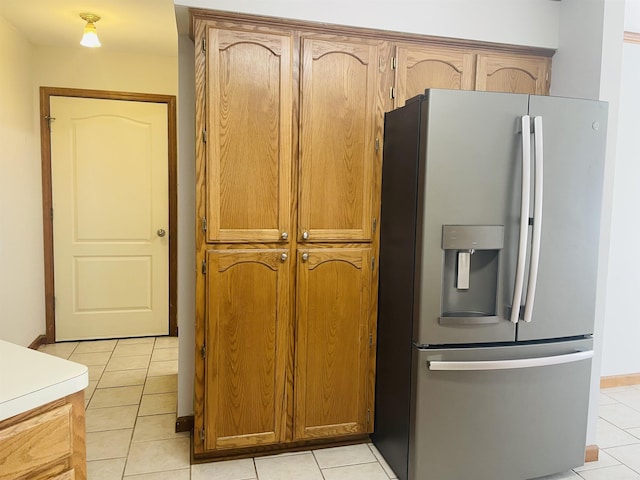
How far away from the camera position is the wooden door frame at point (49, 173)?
158 inches

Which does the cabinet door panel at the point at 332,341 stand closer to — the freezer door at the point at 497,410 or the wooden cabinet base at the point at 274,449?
the wooden cabinet base at the point at 274,449

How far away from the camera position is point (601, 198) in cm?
224

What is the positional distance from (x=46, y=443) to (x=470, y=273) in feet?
5.51

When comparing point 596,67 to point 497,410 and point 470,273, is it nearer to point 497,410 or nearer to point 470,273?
point 470,273

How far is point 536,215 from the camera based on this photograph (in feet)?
6.83

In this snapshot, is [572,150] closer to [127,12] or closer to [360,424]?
[360,424]

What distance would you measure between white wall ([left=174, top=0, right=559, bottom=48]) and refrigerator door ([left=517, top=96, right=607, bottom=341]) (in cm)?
59

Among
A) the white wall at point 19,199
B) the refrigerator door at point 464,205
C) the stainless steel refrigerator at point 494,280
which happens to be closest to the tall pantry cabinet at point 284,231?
the stainless steel refrigerator at point 494,280

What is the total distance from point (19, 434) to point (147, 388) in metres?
2.35

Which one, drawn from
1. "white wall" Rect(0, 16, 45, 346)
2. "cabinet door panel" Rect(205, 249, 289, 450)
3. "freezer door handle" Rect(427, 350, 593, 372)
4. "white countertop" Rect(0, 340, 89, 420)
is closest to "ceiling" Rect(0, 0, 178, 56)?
"white wall" Rect(0, 16, 45, 346)

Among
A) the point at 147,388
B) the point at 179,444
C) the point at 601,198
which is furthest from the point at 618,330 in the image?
the point at 147,388

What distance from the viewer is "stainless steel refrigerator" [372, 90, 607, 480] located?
6.79 ft

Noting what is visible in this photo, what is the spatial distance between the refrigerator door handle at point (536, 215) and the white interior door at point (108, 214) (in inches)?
124

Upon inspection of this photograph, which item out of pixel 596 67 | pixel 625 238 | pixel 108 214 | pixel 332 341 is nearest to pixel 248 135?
pixel 332 341
